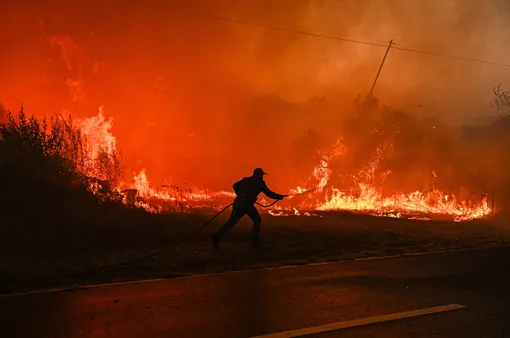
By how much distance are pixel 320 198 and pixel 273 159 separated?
10.4 meters

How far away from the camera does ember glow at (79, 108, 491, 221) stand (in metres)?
18.9

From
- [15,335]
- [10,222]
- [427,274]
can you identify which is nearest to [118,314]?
[15,335]

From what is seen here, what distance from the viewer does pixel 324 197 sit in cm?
3178

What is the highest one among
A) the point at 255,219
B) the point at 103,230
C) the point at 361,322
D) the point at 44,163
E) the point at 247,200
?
the point at 44,163

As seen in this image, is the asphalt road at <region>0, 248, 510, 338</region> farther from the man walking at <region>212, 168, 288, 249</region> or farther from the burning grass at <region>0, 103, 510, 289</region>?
the man walking at <region>212, 168, 288, 249</region>

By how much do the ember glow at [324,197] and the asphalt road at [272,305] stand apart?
864cm

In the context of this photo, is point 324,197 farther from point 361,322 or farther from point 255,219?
point 361,322

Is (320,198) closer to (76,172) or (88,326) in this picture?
(76,172)

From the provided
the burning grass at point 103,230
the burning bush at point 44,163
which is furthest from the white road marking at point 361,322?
the burning bush at point 44,163

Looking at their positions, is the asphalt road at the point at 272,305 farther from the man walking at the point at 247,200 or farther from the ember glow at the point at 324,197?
the ember glow at the point at 324,197

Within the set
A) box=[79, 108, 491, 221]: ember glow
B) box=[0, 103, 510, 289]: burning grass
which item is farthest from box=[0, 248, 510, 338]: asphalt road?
box=[79, 108, 491, 221]: ember glow

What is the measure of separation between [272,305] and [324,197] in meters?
26.6

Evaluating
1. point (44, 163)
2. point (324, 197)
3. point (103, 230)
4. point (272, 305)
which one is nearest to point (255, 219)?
point (103, 230)

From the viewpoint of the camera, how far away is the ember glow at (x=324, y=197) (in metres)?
18.9
